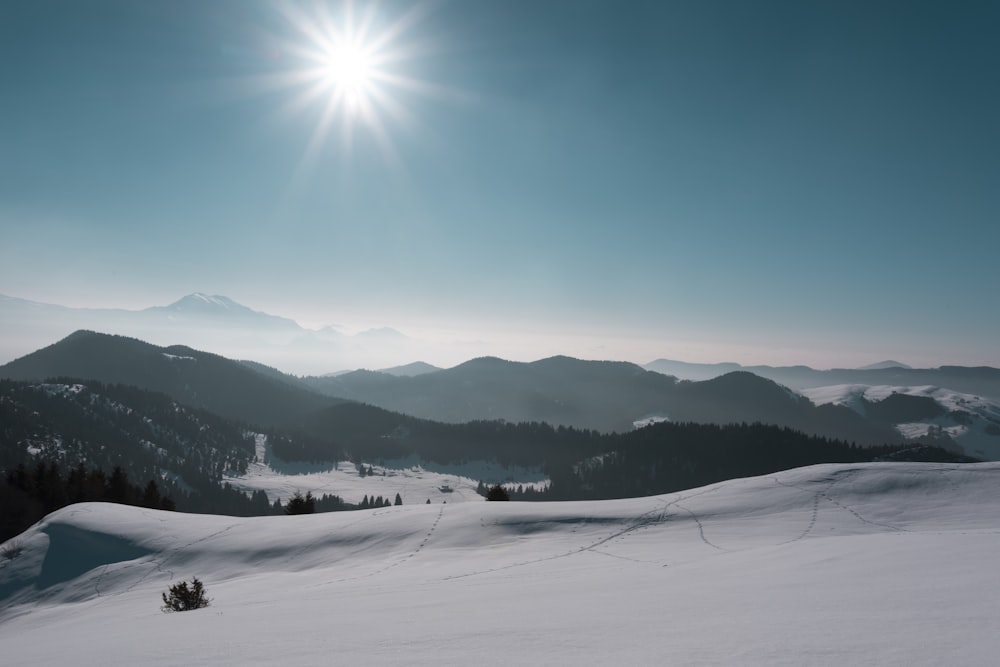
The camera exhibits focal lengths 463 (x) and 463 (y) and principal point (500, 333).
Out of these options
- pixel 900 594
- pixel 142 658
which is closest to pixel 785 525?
pixel 900 594

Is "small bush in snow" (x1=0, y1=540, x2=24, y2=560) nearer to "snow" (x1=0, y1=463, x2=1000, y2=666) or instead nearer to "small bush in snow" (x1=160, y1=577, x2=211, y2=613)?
"snow" (x1=0, y1=463, x2=1000, y2=666)

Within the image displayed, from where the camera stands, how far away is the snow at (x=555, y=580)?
6.89 m

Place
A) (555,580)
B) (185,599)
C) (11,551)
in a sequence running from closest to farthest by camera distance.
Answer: (555,580), (185,599), (11,551)

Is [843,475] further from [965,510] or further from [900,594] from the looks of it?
[900,594]

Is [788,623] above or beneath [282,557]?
above

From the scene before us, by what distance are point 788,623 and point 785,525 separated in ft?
48.5

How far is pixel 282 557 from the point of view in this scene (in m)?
22.8

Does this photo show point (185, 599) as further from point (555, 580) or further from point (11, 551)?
point (11, 551)

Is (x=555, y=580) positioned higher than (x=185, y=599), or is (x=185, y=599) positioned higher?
(x=555, y=580)

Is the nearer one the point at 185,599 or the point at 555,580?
the point at 555,580

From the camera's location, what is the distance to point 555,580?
46.1 ft

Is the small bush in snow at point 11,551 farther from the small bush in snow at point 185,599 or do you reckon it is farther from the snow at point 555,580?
the small bush in snow at point 185,599

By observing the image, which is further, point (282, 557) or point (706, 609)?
point (282, 557)

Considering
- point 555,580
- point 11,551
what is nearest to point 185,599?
point 555,580
